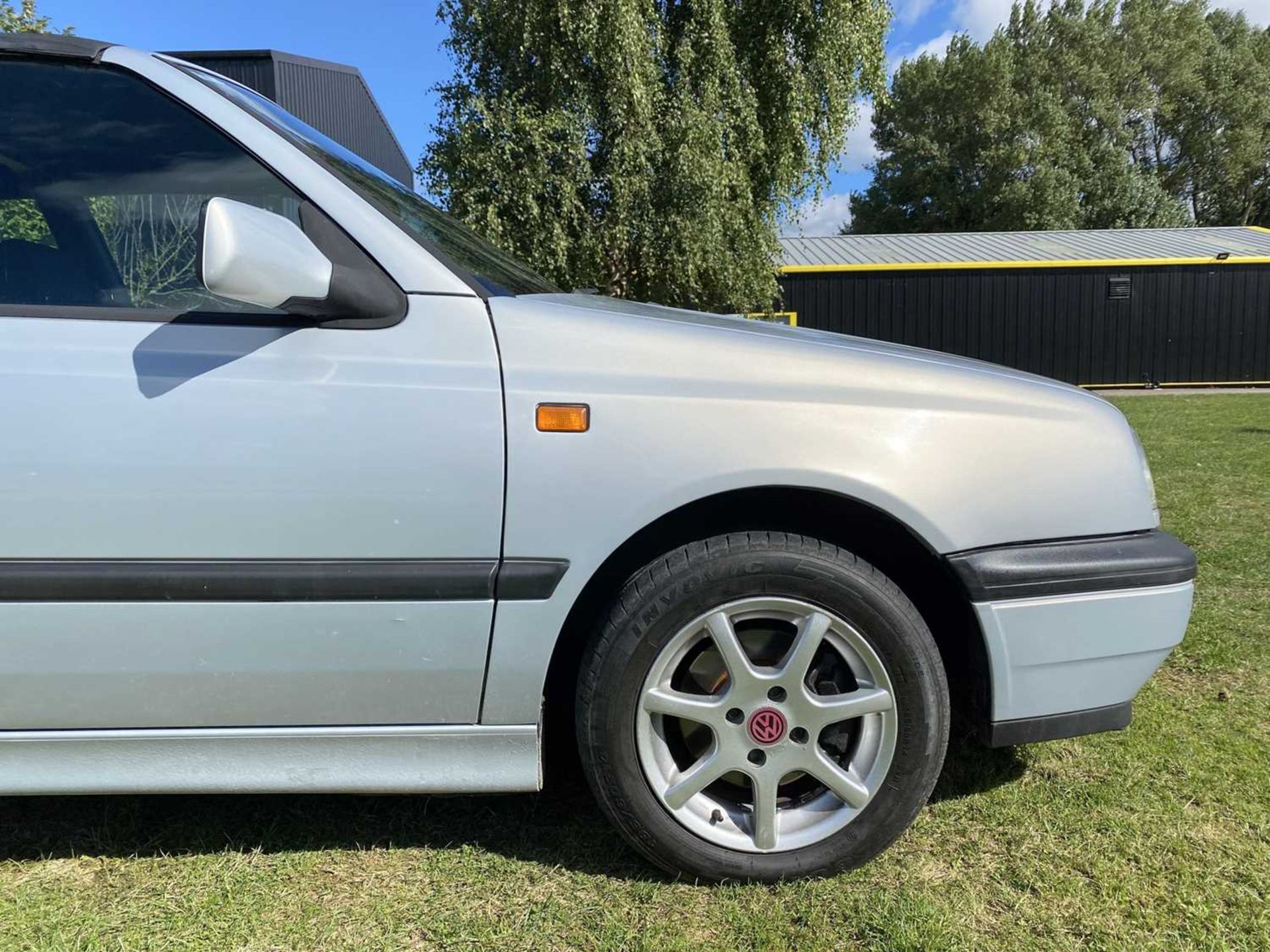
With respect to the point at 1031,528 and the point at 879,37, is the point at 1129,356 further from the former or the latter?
the point at 1031,528

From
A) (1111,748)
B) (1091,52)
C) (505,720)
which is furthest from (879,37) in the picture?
(1091,52)

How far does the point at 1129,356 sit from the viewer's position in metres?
16.1

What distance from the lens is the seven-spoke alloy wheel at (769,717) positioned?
5.64 ft

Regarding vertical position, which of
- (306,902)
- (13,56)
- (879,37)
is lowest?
(306,902)

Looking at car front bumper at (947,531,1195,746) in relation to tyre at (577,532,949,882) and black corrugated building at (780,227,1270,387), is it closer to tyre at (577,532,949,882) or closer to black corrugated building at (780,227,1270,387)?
tyre at (577,532,949,882)

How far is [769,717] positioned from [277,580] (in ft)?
3.38

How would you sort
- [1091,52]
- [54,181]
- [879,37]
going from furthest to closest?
[1091,52], [879,37], [54,181]

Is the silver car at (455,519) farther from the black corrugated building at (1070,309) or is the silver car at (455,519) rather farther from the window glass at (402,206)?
the black corrugated building at (1070,309)

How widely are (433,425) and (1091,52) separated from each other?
39968mm

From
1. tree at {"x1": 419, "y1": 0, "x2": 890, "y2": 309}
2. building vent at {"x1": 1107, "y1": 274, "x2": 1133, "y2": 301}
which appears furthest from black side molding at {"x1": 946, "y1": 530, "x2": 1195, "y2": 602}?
building vent at {"x1": 1107, "y1": 274, "x2": 1133, "y2": 301}

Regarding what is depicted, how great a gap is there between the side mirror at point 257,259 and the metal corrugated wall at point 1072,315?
47.7 feet

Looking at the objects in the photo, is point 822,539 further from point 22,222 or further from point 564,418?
point 22,222

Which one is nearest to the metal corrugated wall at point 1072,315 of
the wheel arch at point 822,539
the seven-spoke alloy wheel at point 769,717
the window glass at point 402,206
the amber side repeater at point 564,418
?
the window glass at point 402,206

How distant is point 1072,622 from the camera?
176cm
